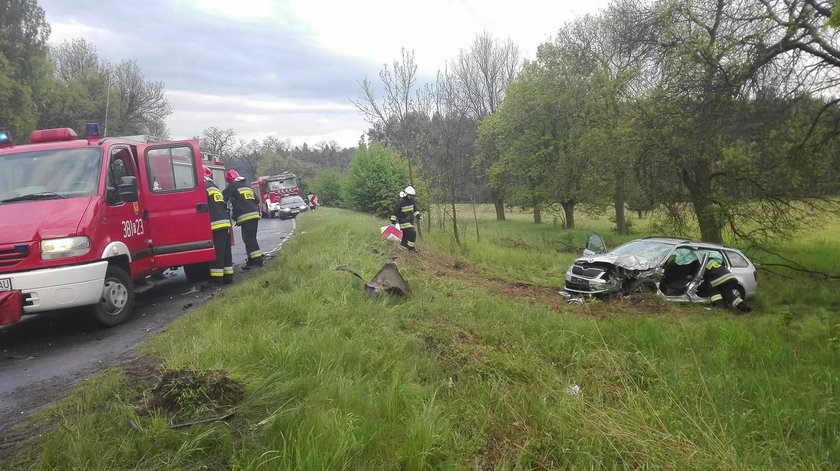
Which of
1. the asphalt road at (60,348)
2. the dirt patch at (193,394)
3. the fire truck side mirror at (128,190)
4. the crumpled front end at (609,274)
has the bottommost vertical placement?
the crumpled front end at (609,274)

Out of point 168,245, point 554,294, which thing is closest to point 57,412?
point 168,245

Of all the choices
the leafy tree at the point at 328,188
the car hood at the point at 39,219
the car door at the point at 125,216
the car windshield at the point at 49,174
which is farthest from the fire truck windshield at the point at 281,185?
the car hood at the point at 39,219

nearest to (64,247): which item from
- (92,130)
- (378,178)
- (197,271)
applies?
(92,130)

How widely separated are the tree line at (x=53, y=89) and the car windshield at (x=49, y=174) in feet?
71.8

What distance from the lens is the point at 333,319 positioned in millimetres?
5434

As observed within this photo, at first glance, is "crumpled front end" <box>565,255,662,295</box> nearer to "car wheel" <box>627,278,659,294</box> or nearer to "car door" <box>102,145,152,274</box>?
"car wheel" <box>627,278,659,294</box>

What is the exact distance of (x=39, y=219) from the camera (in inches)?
212

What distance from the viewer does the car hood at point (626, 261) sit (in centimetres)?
1000

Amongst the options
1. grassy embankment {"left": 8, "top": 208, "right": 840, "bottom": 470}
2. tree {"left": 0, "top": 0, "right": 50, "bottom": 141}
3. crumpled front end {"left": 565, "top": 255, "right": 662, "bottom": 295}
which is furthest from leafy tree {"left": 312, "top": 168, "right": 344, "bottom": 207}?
grassy embankment {"left": 8, "top": 208, "right": 840, "bottom": 470}

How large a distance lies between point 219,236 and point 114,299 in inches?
100

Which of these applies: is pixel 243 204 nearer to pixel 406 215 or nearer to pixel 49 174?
pixel 49 174

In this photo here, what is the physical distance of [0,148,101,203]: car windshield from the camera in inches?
229

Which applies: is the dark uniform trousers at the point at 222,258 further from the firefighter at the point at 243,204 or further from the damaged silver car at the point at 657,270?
the damaged silver car at the point at 657,270

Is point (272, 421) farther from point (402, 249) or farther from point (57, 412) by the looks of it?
point (402, 249)
